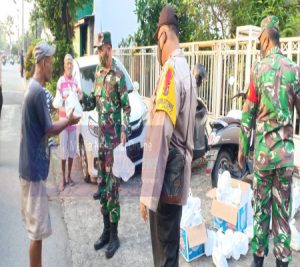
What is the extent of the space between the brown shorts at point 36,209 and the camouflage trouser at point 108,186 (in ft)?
2.77

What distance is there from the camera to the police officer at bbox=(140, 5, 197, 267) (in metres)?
2.45

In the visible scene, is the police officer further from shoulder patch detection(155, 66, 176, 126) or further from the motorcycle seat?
the motorcycle seat

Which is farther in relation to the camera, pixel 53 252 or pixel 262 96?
pixel 53 252

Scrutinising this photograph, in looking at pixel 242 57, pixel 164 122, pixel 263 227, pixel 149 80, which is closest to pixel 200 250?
pixel 263 227

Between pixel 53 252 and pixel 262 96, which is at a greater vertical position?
pixel 262 96

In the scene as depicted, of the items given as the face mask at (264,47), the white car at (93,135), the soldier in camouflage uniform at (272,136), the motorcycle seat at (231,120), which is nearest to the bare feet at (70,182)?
the white car at (93,135)

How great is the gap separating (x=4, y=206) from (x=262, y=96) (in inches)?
143

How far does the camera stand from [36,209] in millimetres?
3227

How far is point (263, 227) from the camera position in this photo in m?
3.43

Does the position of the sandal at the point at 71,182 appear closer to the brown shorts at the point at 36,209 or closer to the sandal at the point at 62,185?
the sandal at the point at 62,185

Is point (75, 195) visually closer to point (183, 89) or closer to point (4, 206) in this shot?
point (4, 206)

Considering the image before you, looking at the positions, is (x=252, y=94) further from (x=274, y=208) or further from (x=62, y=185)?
(x=62, y=185)

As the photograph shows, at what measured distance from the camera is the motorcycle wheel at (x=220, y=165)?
548 centimetres

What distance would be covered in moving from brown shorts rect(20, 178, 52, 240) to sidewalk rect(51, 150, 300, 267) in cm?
72
